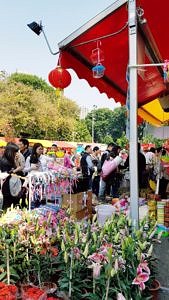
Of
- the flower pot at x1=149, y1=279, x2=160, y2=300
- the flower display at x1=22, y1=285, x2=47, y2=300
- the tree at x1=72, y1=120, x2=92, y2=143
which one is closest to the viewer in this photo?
the flower display at x1=22, y1=285, x2=47, y2=300

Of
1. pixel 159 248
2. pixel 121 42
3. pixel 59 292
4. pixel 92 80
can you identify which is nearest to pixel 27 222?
pixel 59 292

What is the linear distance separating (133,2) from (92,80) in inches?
93.4

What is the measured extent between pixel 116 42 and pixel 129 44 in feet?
4.06

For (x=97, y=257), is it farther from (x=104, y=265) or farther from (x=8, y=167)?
(x=8, y=167)

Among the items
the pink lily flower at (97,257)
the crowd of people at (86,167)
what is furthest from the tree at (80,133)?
the pink lily flower at (97,257)

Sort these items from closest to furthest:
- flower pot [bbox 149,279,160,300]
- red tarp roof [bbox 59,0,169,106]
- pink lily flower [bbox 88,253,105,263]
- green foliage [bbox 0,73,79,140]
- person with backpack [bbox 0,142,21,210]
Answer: pink lily flower [bbox 88,253,105,263], flower pot [bbox 149,279,160,300], red tarp roof [bbox 59,0,169,106], person with backpack [bbox 0,142,21,210], green foliage [bbox 0,73,79,140]

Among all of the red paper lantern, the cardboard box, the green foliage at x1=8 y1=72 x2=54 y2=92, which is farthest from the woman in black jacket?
the green foliage at x1=8 y1=72 x2=54 y2=92

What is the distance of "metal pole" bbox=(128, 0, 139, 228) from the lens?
104 inches

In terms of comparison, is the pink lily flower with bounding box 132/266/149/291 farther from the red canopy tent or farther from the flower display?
the red canopy tent

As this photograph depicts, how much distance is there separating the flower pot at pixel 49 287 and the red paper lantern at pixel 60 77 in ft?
8.12

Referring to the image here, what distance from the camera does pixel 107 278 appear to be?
189 centimetres

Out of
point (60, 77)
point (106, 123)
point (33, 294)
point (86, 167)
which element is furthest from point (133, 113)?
point (106, 123)

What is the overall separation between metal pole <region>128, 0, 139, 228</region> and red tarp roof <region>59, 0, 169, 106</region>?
23 cm

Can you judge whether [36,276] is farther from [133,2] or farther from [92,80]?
[92,80]
